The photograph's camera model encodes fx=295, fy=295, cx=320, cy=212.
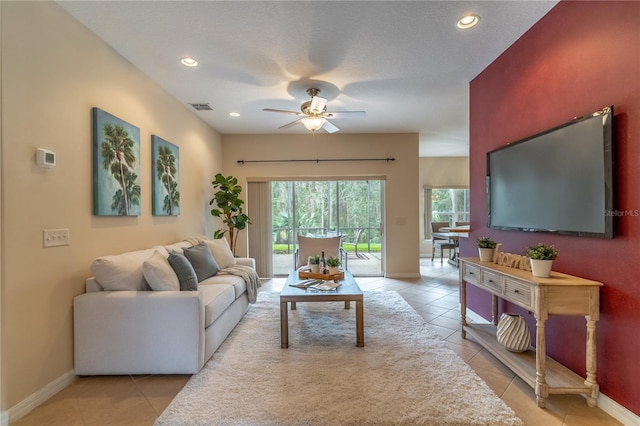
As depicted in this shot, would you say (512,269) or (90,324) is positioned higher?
(512,269)

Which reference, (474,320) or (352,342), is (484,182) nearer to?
(474,320)

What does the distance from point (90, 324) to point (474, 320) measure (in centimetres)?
378

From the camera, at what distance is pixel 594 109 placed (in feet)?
6.42

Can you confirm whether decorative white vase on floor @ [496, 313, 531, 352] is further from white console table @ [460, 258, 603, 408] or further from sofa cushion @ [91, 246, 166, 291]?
sofa cushion @ [91, 246, 166, 291]

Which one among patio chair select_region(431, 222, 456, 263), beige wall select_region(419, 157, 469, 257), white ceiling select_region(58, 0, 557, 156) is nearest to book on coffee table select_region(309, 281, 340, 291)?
white ceiling select_region(58, 0, 557, 156)

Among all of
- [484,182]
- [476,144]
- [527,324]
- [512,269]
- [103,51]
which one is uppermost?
[103,51]

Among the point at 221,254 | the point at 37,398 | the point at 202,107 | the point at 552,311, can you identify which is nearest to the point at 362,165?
the point at 202,107

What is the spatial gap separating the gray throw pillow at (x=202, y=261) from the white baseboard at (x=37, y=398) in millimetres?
1277

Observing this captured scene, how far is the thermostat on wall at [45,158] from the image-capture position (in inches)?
78.6

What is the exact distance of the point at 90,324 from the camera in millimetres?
2268

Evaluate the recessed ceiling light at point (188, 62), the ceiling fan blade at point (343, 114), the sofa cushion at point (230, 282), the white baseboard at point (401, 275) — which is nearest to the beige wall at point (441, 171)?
the white baseboard at point (401, 275)

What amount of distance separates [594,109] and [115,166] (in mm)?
3818

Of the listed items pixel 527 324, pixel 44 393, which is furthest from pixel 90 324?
pixel 527 324

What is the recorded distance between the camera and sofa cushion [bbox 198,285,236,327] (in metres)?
2.48
